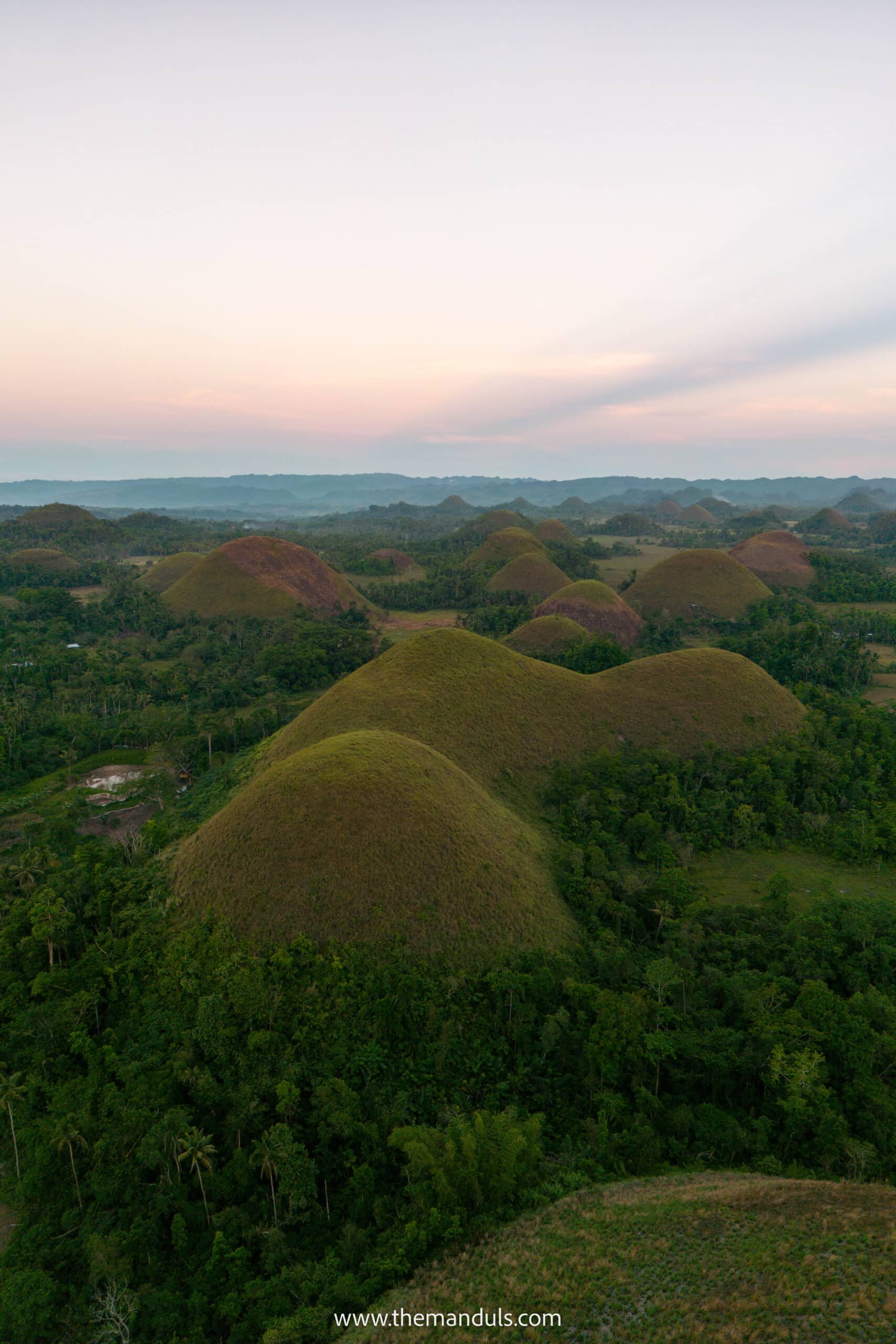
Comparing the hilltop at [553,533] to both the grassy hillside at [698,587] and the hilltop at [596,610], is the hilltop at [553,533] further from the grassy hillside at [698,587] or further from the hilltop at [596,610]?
the hilltop at [596,610]

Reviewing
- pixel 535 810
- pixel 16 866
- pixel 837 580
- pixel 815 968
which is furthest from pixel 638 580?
pixel 16 866

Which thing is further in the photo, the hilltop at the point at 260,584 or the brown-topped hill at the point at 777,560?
the brown-topped hill at the point at 777,560

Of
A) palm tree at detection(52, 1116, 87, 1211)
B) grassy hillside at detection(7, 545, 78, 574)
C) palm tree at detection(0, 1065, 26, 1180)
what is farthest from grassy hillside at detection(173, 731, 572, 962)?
grassy hillside at detection(7, 545, 78, 574)

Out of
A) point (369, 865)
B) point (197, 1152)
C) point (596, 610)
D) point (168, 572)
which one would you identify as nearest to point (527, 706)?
point (369, 865)

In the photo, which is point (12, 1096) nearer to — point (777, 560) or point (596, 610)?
point (596, 610)

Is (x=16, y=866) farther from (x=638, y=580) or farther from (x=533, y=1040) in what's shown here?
(x=638, y=580)

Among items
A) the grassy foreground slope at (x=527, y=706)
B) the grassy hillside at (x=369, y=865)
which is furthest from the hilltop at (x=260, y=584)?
the grassy hillside at (x=369, y=865)

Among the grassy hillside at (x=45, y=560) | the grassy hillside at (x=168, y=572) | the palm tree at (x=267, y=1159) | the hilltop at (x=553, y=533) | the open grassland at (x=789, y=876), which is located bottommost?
the palm tree at (x=267, y=1159)
